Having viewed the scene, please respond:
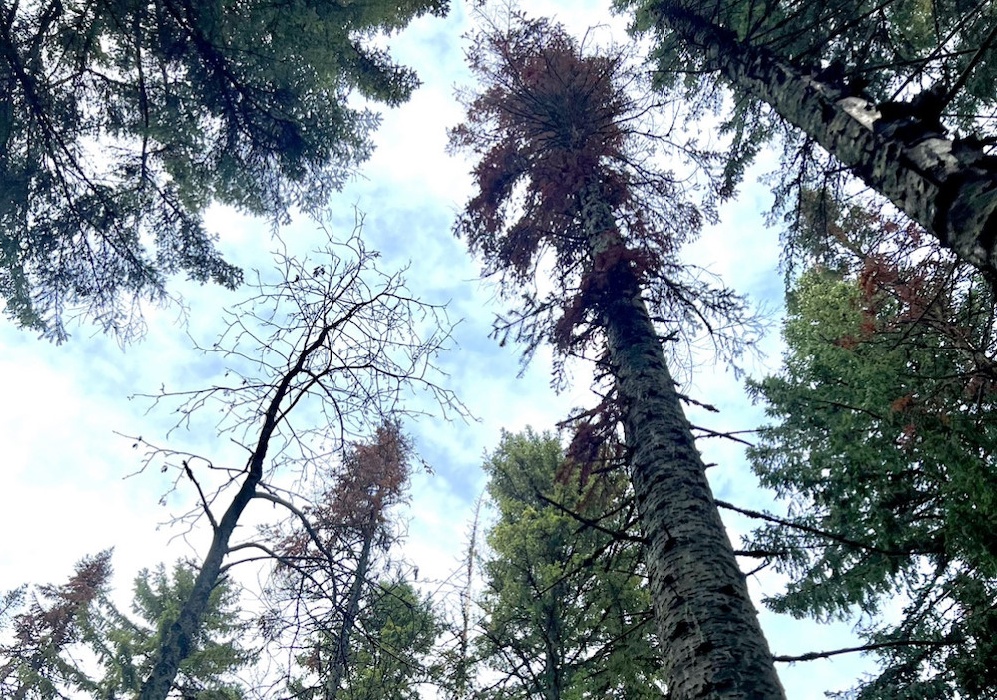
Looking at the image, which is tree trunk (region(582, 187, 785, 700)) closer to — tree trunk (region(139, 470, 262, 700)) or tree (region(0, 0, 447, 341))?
tree trunk (region(139, 470, 262, 700))

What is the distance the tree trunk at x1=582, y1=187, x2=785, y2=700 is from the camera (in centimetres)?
261

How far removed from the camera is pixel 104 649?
1487cm

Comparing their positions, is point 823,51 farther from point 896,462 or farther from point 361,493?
point 361,493

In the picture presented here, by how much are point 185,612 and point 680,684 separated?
10.1ft

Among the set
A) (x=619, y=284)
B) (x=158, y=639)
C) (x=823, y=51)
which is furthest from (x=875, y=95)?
(x=158, y=639)

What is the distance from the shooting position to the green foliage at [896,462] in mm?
5957

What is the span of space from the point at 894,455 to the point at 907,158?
6.08 m

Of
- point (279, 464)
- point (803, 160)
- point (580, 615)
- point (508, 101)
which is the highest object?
point (508, 101)

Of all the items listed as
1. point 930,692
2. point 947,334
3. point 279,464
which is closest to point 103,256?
point 279,464

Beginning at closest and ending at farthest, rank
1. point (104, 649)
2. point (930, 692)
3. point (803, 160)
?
point (803, 160) → point (930, 692) → point (104, 649)

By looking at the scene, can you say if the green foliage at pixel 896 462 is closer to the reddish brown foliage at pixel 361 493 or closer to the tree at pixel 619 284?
the tree at pixel 619 284

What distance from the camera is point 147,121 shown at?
7.34m

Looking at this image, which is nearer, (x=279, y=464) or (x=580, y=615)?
(x=279, y=464)

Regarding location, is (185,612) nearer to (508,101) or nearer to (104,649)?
(508,101)
